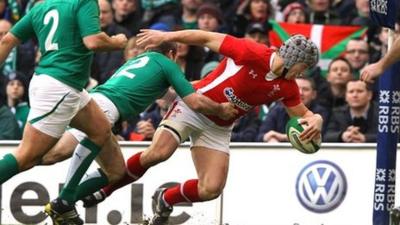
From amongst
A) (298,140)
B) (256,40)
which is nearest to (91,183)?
(298,140)

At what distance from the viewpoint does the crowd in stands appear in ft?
52.6

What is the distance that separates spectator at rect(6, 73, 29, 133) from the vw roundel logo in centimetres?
370

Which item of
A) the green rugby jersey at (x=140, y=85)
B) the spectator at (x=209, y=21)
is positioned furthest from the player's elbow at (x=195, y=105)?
the spectator at (x=209, y=21)

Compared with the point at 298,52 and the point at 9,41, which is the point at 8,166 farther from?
the point at 298,52

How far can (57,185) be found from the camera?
49.7 feet

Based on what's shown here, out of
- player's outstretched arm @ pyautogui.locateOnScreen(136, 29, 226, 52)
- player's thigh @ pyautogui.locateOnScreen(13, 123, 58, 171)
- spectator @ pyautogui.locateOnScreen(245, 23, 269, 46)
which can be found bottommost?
player's thigh @ pyautogui.locateOnScreen(13, 123, 58, 171)

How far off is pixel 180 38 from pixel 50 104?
1.29 metres

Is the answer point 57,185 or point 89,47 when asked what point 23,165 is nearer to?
point 89,47

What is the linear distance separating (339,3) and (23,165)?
6.74 m

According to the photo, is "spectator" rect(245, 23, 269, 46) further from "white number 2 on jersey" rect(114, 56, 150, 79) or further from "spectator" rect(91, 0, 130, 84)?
"white number 2 on jersey" rect(114, 56, 150, 79)

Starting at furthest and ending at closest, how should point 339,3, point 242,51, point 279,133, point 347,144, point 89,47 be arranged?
point 339,3
point 279,133
point 347,144
point 242,51
point 89,47

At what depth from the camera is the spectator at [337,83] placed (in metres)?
16.5

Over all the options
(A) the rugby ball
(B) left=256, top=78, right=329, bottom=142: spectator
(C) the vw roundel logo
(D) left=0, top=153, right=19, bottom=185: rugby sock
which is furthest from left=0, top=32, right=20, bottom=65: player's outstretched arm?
(B) left=256, top=78, right=329, bottom=142: spectator

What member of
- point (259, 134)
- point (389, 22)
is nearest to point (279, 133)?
point (259, 134)
